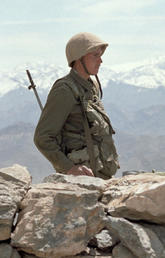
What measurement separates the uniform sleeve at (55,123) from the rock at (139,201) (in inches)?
67.0

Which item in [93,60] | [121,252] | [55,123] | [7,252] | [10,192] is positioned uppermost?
[93,60]

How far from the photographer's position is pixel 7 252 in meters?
3.84

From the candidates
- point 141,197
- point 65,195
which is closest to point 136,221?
point 141,197

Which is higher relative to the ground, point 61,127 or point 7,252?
point 61,127

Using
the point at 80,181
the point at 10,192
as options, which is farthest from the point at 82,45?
the point at 10,192

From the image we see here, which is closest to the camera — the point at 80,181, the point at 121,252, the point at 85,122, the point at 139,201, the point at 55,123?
the point at 121,252

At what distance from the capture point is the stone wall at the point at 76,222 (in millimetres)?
3748

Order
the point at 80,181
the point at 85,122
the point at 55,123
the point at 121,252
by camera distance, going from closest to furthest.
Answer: the point at 121,252 < the point at 80,181 < the point at 55,123 < the point at 85,122

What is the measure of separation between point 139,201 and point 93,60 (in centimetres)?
293

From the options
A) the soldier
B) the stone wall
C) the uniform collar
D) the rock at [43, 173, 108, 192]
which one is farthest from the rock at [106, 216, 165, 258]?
the uniform collar

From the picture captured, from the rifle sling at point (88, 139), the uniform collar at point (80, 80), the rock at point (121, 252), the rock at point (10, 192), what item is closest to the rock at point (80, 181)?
the rock at point (10, 192)

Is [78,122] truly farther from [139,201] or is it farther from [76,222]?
[76,222]

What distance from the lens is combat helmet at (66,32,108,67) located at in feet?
20.8

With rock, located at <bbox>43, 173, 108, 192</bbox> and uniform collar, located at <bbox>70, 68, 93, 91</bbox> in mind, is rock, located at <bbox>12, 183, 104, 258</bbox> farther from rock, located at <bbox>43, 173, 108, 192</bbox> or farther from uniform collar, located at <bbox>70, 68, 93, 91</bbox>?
uniform collar, located at <bbox>70, 68, 93, 91</bbox>
